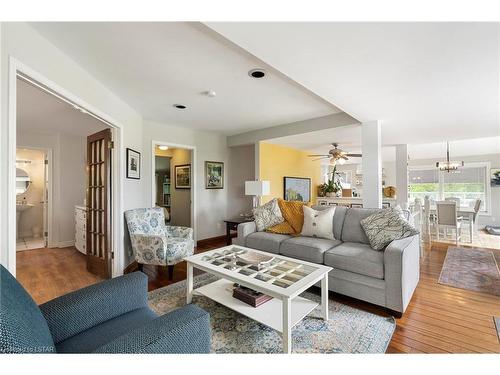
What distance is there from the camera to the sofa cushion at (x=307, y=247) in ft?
8.13

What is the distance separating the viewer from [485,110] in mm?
2736

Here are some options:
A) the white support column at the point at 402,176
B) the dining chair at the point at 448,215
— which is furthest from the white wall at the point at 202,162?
the dining chair at the point at 448,215

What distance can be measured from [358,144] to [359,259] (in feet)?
12.2

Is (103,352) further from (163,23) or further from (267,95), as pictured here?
(267,95)

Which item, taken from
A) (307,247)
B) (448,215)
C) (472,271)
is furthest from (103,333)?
(448,215)

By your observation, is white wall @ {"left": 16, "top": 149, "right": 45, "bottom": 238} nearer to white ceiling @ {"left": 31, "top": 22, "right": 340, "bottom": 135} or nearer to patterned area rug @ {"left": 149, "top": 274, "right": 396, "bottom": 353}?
white ceiling @ {"left": 31, "top": 22, "right": 340, "bottom": 135}

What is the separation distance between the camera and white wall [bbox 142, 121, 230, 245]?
150 inches

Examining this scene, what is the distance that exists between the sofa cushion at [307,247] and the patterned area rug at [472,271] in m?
1.52

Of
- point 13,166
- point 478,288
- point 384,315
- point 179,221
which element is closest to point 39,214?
point 179,221

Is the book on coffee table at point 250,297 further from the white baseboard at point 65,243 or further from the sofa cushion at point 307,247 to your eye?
the white baseboard at point 65,243

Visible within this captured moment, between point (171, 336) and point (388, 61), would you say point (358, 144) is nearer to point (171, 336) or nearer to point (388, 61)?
point (388, 61)

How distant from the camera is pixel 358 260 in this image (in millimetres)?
2199

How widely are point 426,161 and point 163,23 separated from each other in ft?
28.3
